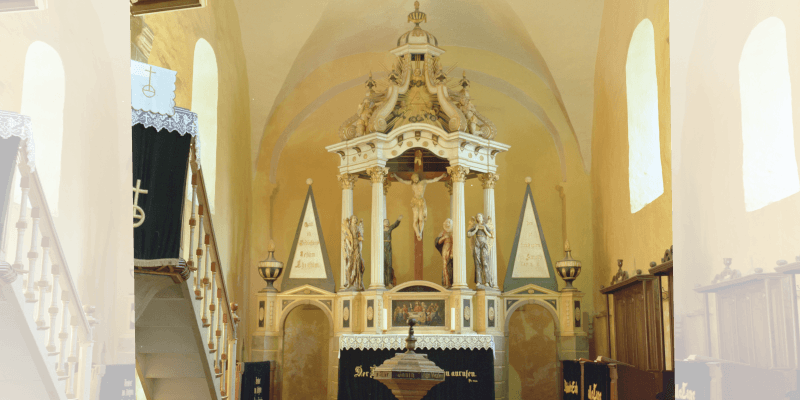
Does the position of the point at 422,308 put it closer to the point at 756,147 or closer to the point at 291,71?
the point at 291,71

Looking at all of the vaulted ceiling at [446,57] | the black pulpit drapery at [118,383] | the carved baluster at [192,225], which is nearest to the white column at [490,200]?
the vaulted ceiling at [446,57]

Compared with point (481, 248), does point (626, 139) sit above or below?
below

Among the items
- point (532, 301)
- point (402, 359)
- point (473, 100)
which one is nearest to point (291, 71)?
point (473, 100)

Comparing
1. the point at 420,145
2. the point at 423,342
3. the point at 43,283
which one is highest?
the point at 420,145

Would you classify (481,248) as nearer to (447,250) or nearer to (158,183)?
→ (447,250)

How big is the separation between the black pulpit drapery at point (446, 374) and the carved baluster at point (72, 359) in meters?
8.18

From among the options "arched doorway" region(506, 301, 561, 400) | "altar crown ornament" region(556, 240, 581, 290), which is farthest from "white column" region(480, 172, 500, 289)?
→ "arched doorway" region(506, 301, 561, 400)

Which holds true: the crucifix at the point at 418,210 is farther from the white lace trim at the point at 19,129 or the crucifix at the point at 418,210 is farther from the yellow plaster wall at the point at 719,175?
the white lace trim at the point at 19,129

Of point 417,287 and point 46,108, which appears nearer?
Answer: point 46,108

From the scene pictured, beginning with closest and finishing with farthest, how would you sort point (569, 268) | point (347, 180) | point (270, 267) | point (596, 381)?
point (596, 381), point (569, 268), point (270, 267), point (347, 180)

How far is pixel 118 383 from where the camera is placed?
4.08ft

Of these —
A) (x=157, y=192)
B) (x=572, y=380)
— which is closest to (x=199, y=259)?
(x=157, y=192)

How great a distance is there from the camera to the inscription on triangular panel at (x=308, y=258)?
10742mm

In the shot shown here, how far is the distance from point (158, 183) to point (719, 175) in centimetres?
112
